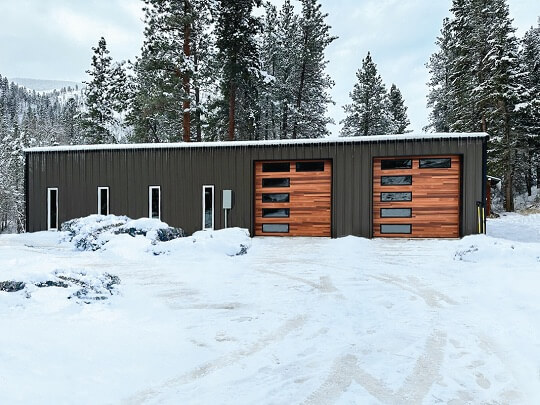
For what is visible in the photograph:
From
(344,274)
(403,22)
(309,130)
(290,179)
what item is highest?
(403,22)

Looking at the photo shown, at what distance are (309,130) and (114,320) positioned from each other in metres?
24.6

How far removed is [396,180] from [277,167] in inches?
164

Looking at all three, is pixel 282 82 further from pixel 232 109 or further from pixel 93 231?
pixel 93 231

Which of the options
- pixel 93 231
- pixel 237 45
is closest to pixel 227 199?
pixel 93 231

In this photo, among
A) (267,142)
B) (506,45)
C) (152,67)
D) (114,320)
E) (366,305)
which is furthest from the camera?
(506,45)

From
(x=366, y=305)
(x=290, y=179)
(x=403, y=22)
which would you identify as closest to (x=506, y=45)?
(x=403, y=22)

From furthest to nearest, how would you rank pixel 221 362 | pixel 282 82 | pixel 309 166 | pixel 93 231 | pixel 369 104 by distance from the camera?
pixel 369 104, pixel 282 82, pixel 309 166, pixel 93 231, pixel 221 362

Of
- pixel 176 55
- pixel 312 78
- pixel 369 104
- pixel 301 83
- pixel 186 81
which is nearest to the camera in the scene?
pixel 176 55

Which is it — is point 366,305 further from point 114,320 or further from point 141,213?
point 141,213

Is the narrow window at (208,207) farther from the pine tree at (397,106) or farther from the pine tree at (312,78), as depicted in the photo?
the pine tree at (397,106)

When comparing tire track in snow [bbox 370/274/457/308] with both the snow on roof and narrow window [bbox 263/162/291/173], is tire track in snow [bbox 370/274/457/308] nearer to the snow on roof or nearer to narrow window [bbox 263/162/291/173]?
the snow on roof

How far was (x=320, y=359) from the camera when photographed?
117 inches

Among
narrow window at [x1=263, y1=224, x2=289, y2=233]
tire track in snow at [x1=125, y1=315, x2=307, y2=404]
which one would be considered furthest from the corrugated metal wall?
tire track in snow at [x1=125, y1=315, x2=307, y2=404]

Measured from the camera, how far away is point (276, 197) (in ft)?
43.2
